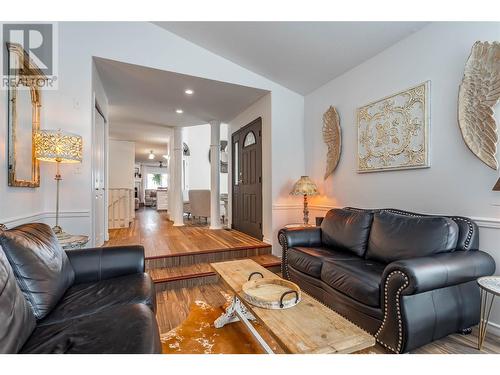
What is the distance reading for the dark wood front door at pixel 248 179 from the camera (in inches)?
172

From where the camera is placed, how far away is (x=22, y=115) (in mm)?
2209

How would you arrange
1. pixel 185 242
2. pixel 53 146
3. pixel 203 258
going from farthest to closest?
pixel 185 242 → pixel 203 258 → pixel 53 146

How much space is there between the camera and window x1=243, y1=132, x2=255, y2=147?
15.1 ft

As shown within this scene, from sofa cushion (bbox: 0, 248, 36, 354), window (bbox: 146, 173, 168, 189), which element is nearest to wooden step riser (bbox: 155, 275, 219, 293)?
sofa cushion (bbox: 0, 248, 36, 354)

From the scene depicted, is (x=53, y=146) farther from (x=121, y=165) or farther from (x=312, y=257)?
(x=121, y=165)

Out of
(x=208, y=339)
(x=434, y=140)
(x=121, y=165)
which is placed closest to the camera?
(x=208, y=339)

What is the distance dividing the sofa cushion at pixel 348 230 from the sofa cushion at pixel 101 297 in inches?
73.7

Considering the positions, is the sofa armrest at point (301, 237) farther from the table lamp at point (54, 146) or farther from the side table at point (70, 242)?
the table lamp at point (54, 146)

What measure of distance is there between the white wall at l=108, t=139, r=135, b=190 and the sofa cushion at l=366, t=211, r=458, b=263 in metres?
6.36

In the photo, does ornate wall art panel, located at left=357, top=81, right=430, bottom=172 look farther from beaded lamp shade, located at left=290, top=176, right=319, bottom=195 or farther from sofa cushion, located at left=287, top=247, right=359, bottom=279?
sofa cushion, located at left=287, top=247, right=359, bottom=279

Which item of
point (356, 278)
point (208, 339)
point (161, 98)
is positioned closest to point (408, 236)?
point (356, 278)

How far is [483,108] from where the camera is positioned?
6.49ft

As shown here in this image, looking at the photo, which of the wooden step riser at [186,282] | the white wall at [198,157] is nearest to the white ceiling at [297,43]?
the wooden step riser at [186,282]

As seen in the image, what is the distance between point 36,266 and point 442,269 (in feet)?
8.14
